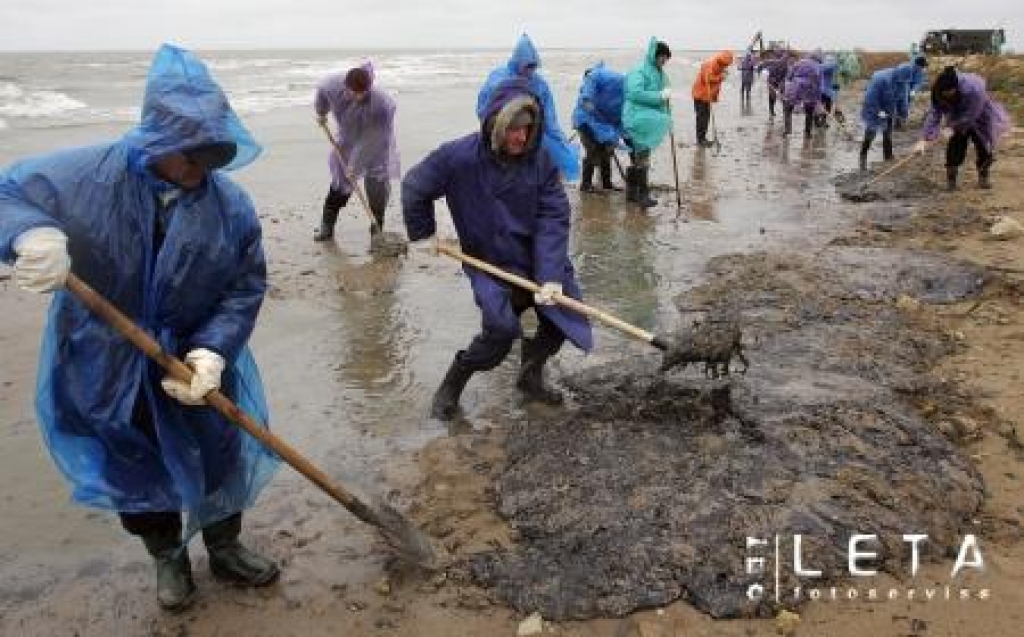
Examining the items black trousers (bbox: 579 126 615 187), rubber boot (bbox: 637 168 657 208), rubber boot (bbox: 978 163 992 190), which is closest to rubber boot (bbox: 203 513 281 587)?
rubber boot (bbox: 637 168 657 208)

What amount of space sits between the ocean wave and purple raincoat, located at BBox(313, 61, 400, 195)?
1680 centimetres

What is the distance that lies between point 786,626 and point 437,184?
7.92 feet

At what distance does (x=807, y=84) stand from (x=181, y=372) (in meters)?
16.1

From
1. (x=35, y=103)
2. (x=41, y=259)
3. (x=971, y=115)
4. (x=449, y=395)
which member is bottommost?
(x=449, y=395)

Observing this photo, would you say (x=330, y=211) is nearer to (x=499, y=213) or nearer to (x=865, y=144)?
(x=499, y=213)

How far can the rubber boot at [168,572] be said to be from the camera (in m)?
2.96

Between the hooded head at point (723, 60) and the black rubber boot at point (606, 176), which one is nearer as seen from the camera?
the black rubber boot at point (606, 176)

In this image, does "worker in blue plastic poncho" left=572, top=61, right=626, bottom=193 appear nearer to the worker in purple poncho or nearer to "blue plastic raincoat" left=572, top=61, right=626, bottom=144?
"blue plastic raincoat" left=572, top=61, right=626, bottom=144

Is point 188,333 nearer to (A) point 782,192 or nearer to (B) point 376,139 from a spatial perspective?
(B) point 376,139

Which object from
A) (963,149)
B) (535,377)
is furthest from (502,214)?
(963,149)

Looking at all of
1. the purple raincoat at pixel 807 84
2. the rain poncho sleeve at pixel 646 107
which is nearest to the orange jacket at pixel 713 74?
the purple raincoat at pixel 807 84

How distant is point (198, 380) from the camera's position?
2.59 m

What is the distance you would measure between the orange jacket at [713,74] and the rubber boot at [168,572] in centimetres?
1324

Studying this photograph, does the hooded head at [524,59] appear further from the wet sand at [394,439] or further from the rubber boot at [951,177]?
the rubber boot at [951,177]
